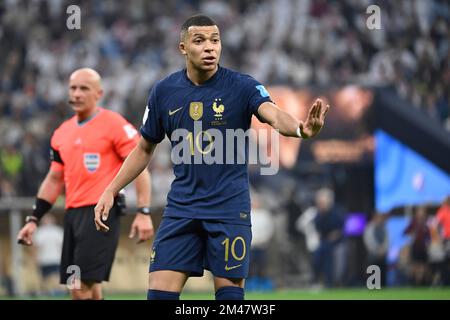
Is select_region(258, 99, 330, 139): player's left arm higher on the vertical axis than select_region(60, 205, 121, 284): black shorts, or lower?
higher

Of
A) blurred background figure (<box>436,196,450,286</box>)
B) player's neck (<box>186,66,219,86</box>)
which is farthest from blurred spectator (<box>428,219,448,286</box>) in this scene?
player's neck (<box>186,66,219,86</box>)

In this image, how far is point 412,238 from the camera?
18.9 m

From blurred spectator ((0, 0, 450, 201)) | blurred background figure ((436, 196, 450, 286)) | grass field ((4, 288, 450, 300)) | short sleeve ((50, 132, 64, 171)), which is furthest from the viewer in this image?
blurred spectator ((0, 0, 450, 201))

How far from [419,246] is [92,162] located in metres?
11.0

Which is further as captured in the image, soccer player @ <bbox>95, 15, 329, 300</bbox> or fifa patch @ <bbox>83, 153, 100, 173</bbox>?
fifa patch @ <bbox>83, 153, 100, 173</bbox>

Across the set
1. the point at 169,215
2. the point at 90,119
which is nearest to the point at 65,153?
the point at 90,119

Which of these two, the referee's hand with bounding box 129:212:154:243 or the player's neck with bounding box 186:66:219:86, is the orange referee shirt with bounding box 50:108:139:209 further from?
the player's neck with bounding box 186:66:219:86

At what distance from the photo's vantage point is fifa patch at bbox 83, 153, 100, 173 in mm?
9055

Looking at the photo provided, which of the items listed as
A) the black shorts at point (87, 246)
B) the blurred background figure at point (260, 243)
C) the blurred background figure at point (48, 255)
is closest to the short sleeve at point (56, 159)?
the black shorts at point (87, 246)

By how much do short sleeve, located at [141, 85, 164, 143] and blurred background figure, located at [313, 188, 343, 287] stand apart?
473 inches

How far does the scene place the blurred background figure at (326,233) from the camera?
18875 millimetres

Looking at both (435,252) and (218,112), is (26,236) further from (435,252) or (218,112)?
(435,252)
